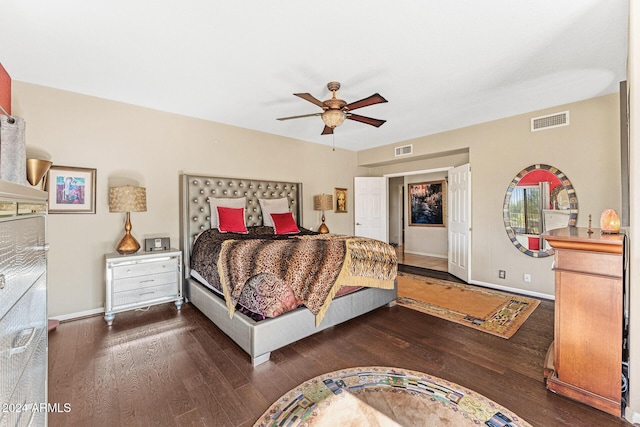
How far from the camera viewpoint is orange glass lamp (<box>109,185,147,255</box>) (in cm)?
302

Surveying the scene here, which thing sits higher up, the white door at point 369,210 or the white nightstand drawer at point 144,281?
the white door at point 369,210

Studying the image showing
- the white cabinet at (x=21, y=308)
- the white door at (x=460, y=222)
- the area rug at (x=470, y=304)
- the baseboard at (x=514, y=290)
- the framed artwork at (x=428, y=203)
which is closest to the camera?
the white cabinet at (x=21, y=308)

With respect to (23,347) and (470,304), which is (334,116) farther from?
(470,304)

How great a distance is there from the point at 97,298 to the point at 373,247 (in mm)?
3299

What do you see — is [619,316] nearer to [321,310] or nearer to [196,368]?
[321,310]

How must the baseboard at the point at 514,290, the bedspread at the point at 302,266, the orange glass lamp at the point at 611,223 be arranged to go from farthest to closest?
the baseboard at the point at 514,290, the bedspread at the point at 302,266, the orange glass lamp at the point at 611,223

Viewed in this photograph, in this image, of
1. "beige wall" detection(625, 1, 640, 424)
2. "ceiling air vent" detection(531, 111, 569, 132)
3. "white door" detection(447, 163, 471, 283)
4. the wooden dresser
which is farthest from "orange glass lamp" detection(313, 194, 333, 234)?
"beige wall" detection(625, 1, 640, 424)

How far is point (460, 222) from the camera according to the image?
186 inches

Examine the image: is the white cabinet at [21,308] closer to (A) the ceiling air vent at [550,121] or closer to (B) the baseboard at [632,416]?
(B) the baseboard at [632,416]

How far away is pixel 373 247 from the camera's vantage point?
116 inches

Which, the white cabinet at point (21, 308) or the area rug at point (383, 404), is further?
the area rug at point (383, 404)

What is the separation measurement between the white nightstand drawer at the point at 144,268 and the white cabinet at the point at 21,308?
199 cm

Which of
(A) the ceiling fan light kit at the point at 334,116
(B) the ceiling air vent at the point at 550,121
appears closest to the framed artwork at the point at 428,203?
(B) the ceiling air vent at the point at 550,121

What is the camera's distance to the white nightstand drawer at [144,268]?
2.98m
